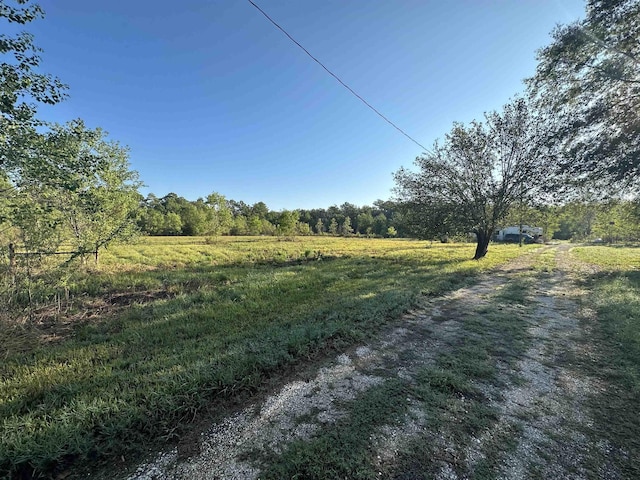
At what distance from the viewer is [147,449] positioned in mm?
2236

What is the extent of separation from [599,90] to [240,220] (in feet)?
185

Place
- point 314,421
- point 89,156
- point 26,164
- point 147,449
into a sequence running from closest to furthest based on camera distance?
point 147,449 < point 314,421 < point 26,164 < point 89,156

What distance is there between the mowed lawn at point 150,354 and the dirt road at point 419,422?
1.61 ft

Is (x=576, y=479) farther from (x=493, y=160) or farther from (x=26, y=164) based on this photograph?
(x=493, y=160)

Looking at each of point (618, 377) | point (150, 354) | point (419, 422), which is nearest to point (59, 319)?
point (150, 354)

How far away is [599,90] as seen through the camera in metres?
10.1

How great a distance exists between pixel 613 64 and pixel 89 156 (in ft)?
56.0

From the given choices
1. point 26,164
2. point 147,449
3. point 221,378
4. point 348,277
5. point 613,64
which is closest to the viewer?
point 147,449

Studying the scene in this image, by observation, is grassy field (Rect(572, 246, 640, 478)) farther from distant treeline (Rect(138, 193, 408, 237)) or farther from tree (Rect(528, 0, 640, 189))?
distant treeline (Rect(138, 193, 408, 237))

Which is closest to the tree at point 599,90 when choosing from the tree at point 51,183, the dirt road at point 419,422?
the dirt road at point 419,422

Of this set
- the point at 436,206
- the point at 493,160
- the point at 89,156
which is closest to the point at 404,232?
the point at 436,206

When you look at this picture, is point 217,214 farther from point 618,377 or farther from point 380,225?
point 380,225

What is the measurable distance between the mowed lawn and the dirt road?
1.61 ft

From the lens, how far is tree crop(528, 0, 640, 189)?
357 inches
